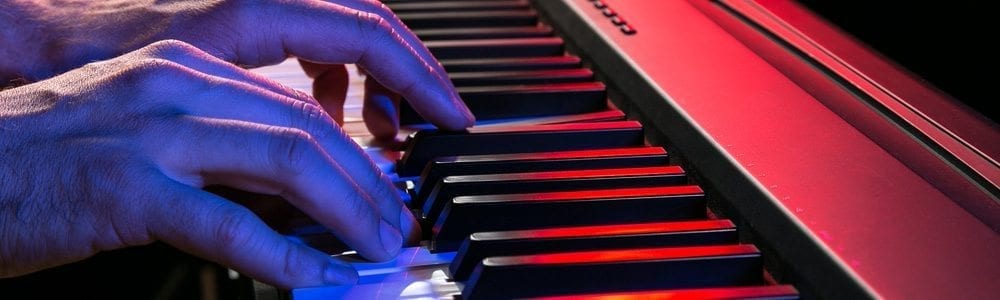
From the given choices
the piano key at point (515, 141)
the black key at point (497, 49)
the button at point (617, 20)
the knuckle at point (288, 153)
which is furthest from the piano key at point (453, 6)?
the knuckle at point (288, 153)

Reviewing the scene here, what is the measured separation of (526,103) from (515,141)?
5.4 inches

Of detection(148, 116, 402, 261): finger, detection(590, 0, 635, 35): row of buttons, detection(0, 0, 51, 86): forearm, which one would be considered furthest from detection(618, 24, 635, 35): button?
detection(0, 0, 51, 86): forearm

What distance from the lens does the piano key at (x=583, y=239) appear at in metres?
0.79

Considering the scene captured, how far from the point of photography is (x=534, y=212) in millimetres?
855

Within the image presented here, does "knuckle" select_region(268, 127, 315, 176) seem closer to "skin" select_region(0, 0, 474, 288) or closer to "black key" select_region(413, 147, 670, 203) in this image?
"skin" select_region(0, 0, 474, 288)

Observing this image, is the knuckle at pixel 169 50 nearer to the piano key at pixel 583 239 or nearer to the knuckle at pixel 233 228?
the knuckle at pixel 233 228

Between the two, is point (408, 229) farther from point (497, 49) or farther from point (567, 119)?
point (497, 49)

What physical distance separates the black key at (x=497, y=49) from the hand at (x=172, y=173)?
0.48 meters

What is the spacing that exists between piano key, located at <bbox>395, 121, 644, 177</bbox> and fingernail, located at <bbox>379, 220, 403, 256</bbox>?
17 cm

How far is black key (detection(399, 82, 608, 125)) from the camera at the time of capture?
1134 millimetres

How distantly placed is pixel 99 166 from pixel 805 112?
0.60 metres

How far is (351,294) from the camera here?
2.55ft

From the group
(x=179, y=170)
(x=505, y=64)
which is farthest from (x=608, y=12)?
(x=179, y=170)

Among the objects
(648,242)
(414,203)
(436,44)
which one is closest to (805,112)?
(648,242)
